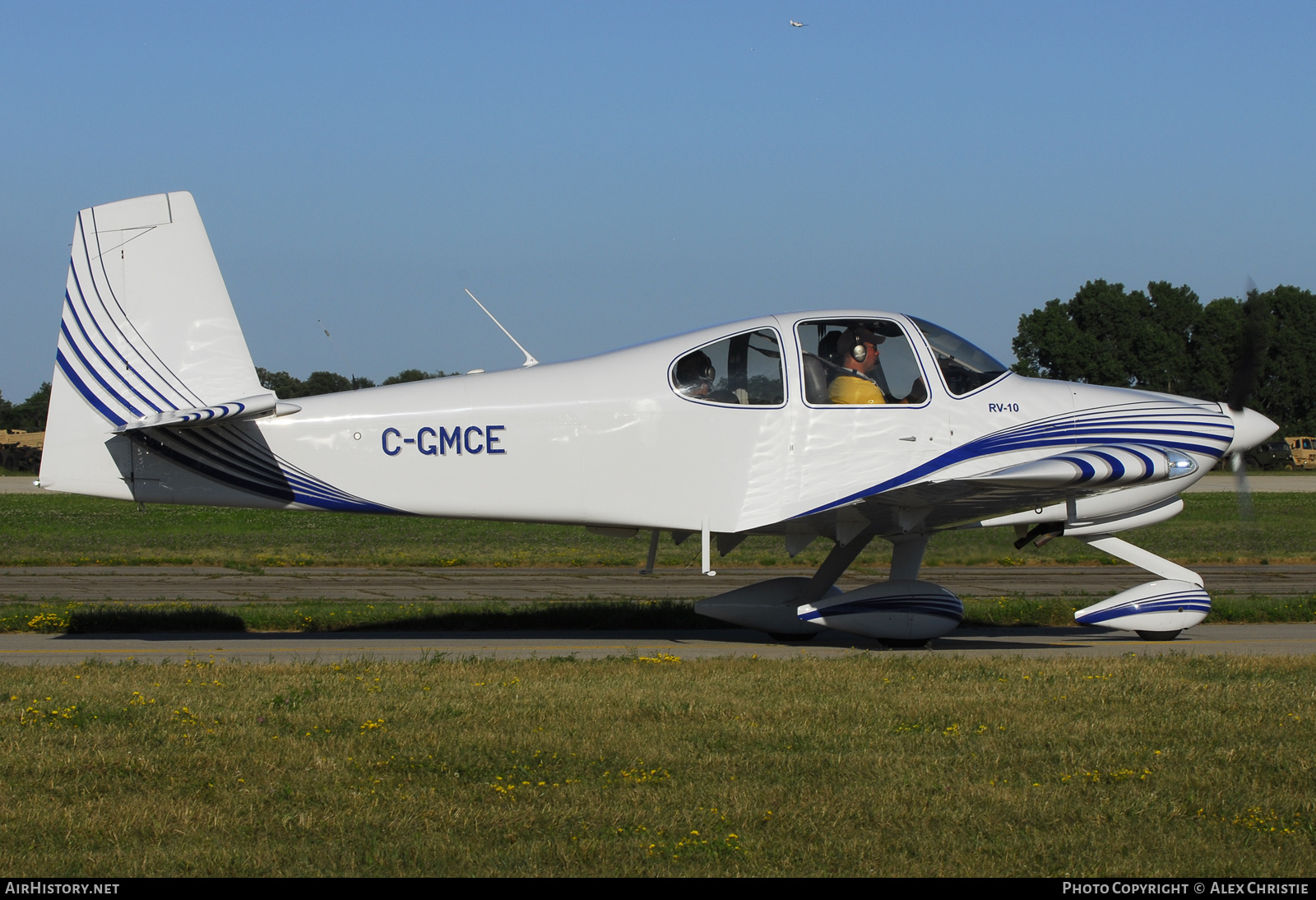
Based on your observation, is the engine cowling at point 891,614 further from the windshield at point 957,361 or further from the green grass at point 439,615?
the green grass at point 439,615

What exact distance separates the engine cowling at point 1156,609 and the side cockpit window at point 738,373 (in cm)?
360

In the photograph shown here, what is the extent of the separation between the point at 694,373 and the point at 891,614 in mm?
2739

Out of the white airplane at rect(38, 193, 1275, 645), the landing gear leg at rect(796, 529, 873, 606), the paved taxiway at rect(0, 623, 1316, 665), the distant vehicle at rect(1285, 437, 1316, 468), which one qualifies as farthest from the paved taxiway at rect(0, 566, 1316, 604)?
the distant vehicle at rect(1285, 437, 1316, 468)

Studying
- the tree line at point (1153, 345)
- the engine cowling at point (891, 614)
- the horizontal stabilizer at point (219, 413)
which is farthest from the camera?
the tree line at point (1153, 345)

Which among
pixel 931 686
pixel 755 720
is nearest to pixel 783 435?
pixel 931 686

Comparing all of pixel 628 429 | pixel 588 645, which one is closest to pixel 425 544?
pixel 588 645

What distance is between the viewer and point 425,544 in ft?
83.0

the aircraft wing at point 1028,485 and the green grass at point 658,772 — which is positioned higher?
the aircraft wing at point 1028,485

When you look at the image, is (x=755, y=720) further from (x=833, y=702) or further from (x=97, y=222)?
(x=97, y=222)

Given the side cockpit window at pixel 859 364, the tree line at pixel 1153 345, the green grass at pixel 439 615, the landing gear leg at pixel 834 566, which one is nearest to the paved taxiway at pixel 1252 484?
the tree line at pixel 1153 345

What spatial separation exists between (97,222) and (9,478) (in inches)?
2244

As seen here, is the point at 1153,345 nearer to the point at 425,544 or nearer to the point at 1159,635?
the point at 425,544

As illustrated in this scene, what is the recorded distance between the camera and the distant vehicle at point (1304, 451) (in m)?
70.8

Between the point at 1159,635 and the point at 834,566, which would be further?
the point at 1159,635
